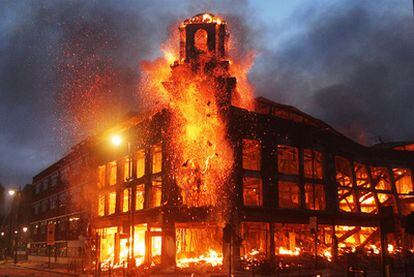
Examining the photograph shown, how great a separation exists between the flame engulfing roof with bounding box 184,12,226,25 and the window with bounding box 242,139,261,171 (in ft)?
40.2

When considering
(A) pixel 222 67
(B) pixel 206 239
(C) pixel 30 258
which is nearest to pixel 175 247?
(B) pixel 206 239

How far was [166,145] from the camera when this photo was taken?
39.9 meters

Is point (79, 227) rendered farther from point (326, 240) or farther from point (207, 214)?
point (326, 240)

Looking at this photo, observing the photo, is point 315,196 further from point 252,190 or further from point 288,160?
point 252,190

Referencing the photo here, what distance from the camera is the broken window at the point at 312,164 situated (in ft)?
143

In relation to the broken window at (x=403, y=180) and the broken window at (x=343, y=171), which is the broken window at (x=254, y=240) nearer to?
the broken window at (x=343, y=171)

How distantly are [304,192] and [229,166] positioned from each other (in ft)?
29.5

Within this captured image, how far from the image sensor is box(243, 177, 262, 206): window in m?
39.2

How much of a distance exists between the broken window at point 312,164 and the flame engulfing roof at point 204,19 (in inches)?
603

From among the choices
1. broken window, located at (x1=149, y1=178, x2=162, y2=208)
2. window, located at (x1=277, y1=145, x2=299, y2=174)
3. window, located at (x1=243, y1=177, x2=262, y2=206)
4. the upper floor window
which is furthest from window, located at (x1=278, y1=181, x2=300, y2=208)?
the upper floor window

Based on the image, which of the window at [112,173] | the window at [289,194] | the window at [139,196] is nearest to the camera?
the window at [289,194]

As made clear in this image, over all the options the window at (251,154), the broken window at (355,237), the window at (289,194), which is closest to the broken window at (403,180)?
the broken window at (355,237)

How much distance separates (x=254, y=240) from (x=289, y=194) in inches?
274

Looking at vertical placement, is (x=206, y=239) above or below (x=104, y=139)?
below
